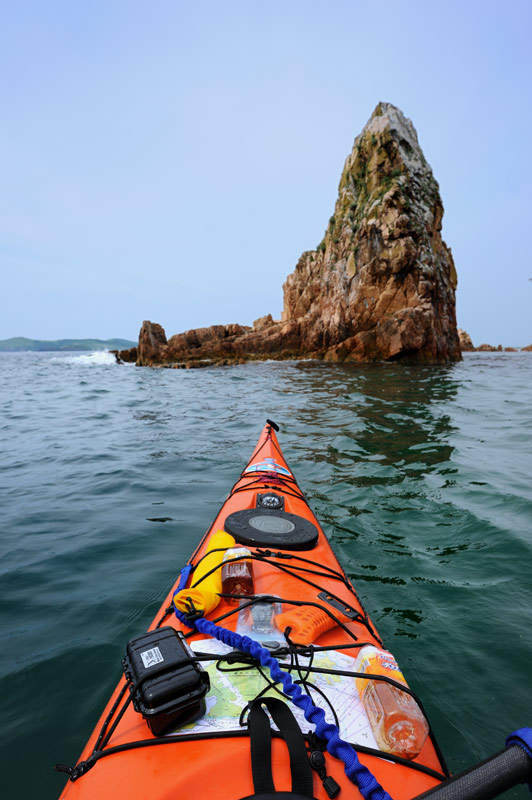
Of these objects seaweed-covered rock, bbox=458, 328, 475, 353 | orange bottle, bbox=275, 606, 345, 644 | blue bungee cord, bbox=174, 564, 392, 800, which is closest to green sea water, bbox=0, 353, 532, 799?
orange bottle, bbox=275, 606, 345, 644

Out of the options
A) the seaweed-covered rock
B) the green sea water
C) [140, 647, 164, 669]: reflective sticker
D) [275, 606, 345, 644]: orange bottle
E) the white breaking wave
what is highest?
the seaweed-covered rock

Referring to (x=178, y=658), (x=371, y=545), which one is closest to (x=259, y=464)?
(x=371, y=545)

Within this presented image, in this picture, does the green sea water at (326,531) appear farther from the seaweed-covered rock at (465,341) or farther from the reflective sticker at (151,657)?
the seaweed-covered rock at (465,341)

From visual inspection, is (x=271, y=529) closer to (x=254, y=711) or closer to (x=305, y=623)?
(x=305, y=623)

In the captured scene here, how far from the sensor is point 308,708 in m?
1.44

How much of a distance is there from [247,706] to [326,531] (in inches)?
111

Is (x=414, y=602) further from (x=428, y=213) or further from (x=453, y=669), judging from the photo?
(x=428, y=213)

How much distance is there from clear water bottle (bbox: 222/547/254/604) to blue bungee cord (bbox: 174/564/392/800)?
30 cm

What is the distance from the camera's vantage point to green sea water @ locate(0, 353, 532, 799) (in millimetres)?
2215

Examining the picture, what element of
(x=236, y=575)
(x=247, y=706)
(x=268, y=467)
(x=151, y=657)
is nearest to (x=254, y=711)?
(x=247, y=706)

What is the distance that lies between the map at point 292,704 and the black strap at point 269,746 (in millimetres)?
87

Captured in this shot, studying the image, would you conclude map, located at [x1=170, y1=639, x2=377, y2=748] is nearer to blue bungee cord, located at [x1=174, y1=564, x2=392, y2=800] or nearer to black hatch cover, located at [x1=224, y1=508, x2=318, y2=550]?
blue bungee cord, located at [x1=174, y1=564, x2=392, y2=800]

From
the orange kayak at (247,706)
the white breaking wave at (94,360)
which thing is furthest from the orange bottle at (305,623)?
the white breaking wave at (94,360)

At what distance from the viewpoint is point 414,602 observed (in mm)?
3043
